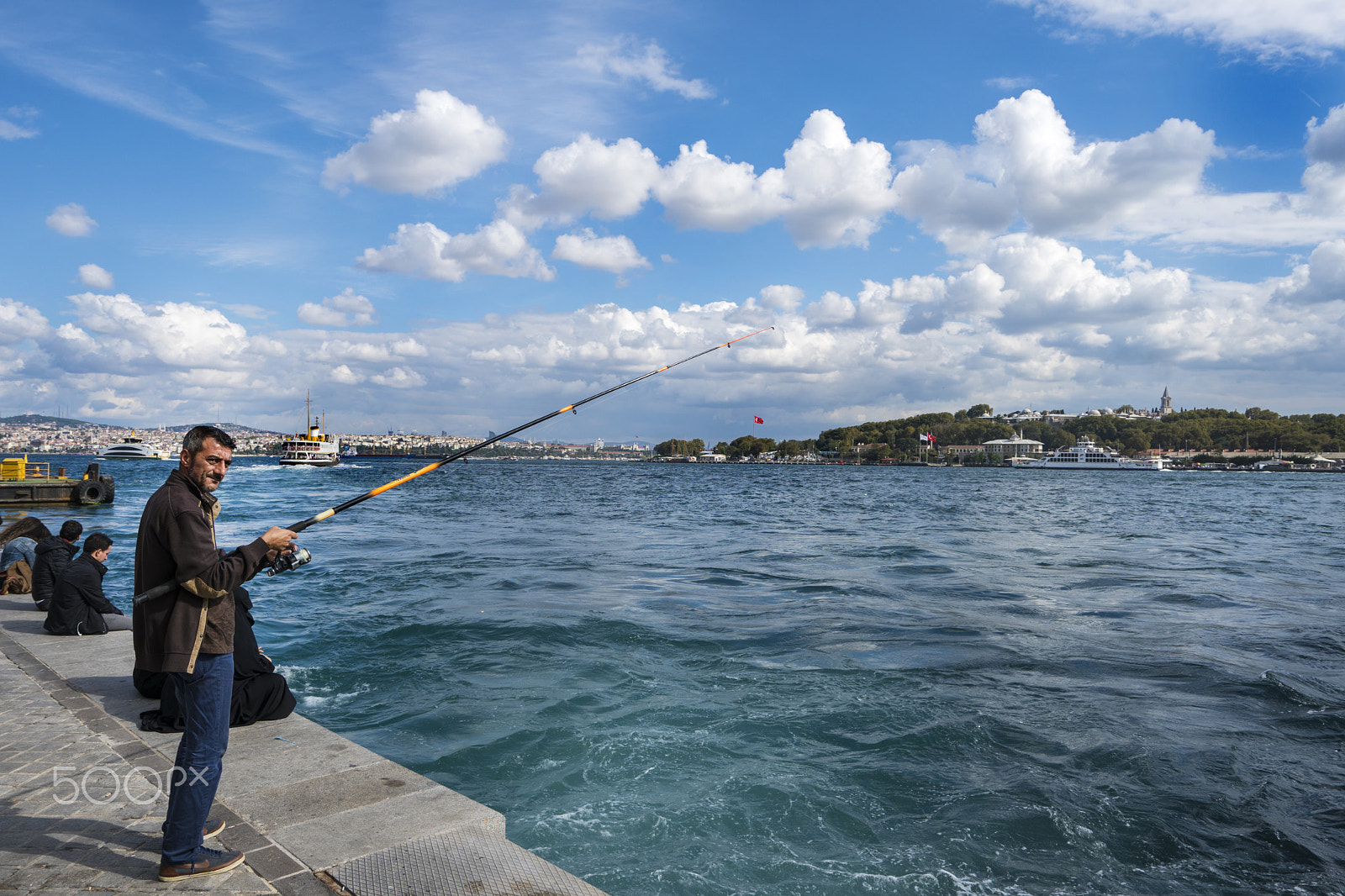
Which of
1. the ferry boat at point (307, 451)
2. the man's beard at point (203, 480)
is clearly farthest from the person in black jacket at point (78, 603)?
the ferry boat at point (307, 451)

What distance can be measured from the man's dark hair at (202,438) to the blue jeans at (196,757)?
896 mm

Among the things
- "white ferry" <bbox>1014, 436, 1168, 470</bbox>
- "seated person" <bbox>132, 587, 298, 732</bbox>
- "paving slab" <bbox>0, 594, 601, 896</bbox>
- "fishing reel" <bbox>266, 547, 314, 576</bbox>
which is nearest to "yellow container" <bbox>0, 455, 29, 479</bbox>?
"paving slab" <bbox>0, 594, 601, 896</bbox>

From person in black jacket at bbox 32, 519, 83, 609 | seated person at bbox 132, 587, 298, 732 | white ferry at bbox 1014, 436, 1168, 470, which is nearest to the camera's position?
seated person at bbox 132, 587, 298, 732

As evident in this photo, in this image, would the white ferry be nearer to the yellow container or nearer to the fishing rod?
the yellow container

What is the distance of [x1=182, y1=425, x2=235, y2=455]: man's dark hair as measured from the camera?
11.0 ft

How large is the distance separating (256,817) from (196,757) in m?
0.78

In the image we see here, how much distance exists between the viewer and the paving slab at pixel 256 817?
10.9 feet

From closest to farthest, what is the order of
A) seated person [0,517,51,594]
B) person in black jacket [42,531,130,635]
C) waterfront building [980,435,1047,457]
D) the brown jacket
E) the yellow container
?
the brown jacket < person in black jacket [42,531,130,635] < seated person [0,517,51,594] < the yellow container < waterfront building [980,435,1047,457]

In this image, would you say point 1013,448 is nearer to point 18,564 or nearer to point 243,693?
point 18,564

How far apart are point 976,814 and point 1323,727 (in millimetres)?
4529

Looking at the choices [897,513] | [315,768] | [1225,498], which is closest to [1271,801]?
[315,768]

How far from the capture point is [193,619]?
128 inches

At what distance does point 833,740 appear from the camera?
7.16m

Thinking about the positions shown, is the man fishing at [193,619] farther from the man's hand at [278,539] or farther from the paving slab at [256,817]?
the paving slab at [256,817]
